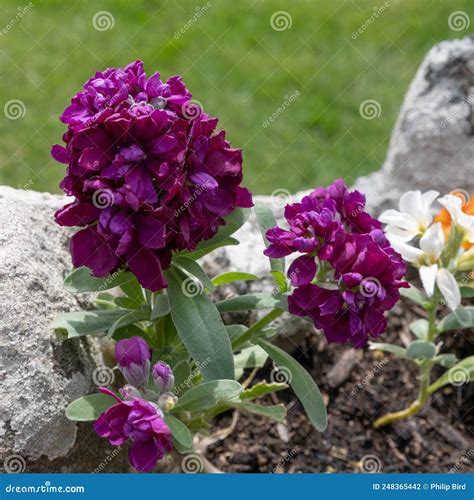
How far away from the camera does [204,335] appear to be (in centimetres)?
243

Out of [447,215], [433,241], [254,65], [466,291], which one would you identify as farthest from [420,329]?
[254,65]

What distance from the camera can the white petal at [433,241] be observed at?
2668 mm

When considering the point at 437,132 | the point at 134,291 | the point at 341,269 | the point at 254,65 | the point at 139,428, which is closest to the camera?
the point at 139,428

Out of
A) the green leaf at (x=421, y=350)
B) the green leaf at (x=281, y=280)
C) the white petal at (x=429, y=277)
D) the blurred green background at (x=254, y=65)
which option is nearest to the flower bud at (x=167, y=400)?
the green leaf at (x=281, y=280)

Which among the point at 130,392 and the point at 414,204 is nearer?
the point at 130,392

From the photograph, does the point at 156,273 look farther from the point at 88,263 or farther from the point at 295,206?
the point at 295,206

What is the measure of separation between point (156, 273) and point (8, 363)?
525mm

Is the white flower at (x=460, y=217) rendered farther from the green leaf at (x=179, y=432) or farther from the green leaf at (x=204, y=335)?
the green leaf at (x=179, y=432)

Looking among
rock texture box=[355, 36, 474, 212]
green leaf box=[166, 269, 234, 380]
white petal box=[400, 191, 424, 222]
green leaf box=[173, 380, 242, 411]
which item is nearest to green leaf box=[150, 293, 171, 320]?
green leaf box=[166, 269, 234, 380]

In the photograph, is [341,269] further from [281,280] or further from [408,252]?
[408,252]

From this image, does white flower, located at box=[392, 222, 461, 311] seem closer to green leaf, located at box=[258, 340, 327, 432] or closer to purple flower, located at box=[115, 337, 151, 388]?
green leaf, located at box=[258, 340, 327, 432]

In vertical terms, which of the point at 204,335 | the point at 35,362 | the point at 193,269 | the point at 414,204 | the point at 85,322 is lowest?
the point at 35,362

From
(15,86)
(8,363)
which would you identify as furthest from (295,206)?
(15,86)

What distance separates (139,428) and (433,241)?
1078 millimetres
